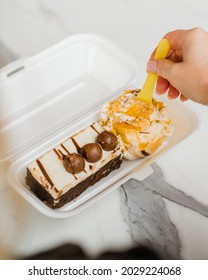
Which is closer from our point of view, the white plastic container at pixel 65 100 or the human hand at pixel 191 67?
the human hand at pixel 191 67

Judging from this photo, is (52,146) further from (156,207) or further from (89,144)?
(156,207)

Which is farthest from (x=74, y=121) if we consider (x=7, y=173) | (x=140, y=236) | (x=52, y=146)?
(x=140, y=236)

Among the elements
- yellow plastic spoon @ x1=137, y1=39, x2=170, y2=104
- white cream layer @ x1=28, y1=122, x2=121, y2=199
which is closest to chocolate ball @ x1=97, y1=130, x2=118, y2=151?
white cream layer @ x1=28, y1=122, x2=121, y2=199

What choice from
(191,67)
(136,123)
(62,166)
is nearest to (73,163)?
(62,166)

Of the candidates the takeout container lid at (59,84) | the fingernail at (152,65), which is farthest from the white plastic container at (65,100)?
the fingernail at (152,65)

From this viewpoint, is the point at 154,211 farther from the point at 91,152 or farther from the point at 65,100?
the point at 65,100

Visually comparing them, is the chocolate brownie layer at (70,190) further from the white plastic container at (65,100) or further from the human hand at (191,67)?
the human hand at (191,67)

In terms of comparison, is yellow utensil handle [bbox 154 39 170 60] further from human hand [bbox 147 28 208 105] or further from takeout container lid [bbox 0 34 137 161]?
takeout container lid [bbox 0 34 137 161]
